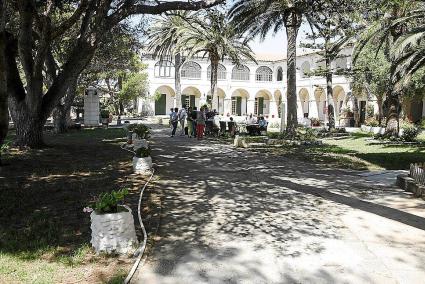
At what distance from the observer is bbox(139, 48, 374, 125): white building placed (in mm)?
48812

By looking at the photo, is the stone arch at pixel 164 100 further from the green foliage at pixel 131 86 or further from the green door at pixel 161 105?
the green foliage at pixel 131 86

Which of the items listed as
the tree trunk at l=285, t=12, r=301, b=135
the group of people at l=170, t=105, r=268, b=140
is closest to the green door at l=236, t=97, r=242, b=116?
the group of people at l=170, t=105, r=268, b=140

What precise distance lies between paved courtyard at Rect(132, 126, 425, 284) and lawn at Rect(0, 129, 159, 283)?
1.86 ft

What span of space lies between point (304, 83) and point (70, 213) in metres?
45.4

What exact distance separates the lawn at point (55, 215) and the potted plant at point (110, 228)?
0.42 ft

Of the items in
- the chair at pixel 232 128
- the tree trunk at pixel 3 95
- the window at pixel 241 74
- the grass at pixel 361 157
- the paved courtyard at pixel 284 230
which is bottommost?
the paved courtyard at pixel 284 230

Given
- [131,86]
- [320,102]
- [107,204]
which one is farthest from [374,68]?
Answer: [107,204]

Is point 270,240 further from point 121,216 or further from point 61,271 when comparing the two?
point 61,271

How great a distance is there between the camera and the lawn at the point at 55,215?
4.30 m

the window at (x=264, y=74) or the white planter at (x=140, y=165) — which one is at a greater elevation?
the window at (x=264, y=74)

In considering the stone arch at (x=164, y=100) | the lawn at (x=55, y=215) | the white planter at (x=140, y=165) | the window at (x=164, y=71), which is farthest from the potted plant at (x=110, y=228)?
the stone arch at (x=164, y=100)

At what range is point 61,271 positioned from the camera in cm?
429

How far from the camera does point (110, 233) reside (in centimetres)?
473

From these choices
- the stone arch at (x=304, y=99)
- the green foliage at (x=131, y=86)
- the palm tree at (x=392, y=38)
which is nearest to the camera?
the palm tree at (x=392, y=38)
